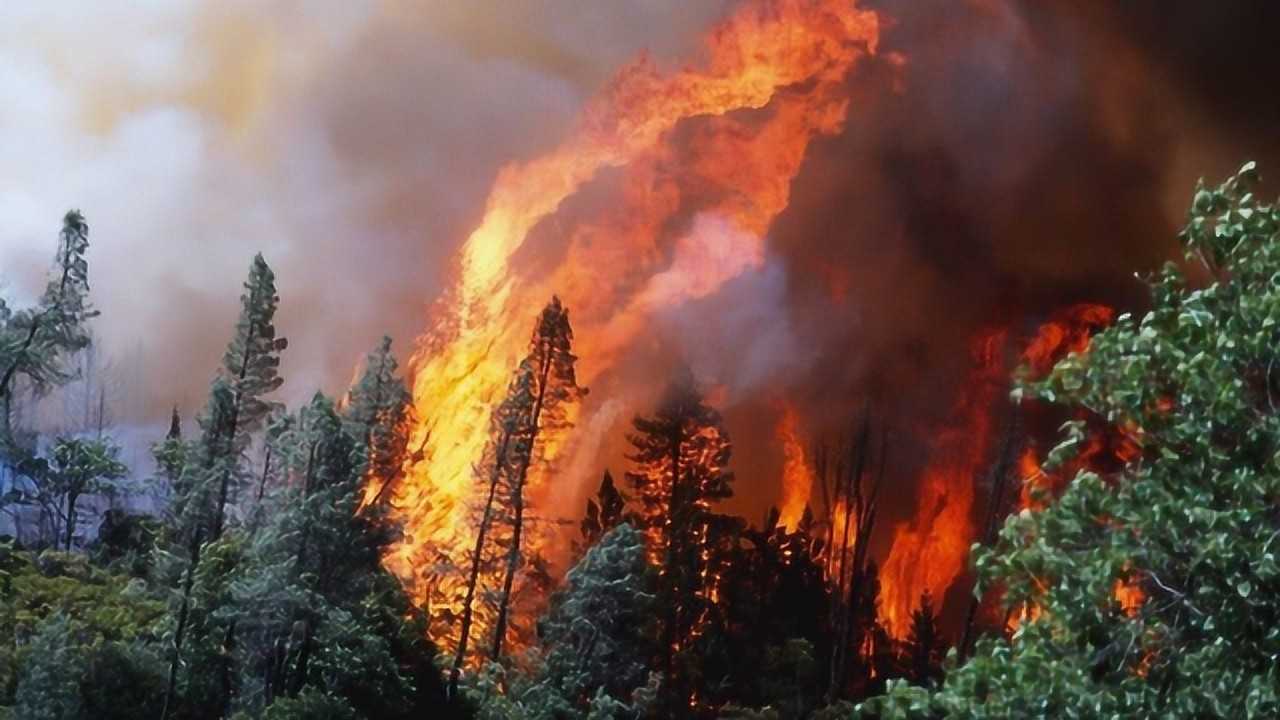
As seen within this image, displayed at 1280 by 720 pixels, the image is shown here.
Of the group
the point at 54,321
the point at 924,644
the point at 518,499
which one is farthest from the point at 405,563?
the point at 924,644

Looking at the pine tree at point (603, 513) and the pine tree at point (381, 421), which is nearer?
the pine tree at point (381, 421)

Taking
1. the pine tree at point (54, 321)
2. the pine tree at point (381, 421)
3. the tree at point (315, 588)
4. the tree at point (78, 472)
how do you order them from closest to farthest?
Answer: 1. the tree at point (315, 588)
2. the pine tree at point (381, 421)
3. the pine tree at point (54, 321)
4. the tree at point (78, 472)

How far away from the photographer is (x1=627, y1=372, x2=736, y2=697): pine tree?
26375 mm

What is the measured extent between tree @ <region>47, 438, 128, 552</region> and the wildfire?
18.9m

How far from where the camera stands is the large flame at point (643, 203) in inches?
1282

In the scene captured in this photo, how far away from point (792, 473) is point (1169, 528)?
2535cm

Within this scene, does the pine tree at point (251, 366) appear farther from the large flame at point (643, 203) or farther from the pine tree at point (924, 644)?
the pine tree at point (924, 644)

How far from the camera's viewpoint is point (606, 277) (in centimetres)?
3338

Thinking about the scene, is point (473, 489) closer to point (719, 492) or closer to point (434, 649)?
point (434, 649)

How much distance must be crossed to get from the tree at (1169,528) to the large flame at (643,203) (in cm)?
2371

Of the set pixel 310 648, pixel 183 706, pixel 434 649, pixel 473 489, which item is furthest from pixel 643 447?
pixel 183 706

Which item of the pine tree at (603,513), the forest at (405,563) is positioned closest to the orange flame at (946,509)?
the forest at (405,563)

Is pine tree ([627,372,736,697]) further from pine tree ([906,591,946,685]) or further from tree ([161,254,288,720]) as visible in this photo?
tree ([161,254,288,720])

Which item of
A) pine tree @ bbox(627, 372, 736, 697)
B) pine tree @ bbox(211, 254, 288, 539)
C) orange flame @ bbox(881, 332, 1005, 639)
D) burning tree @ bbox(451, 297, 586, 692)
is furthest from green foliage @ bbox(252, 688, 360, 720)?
orange flame @ bbox(881, 332, 1005, 639)
